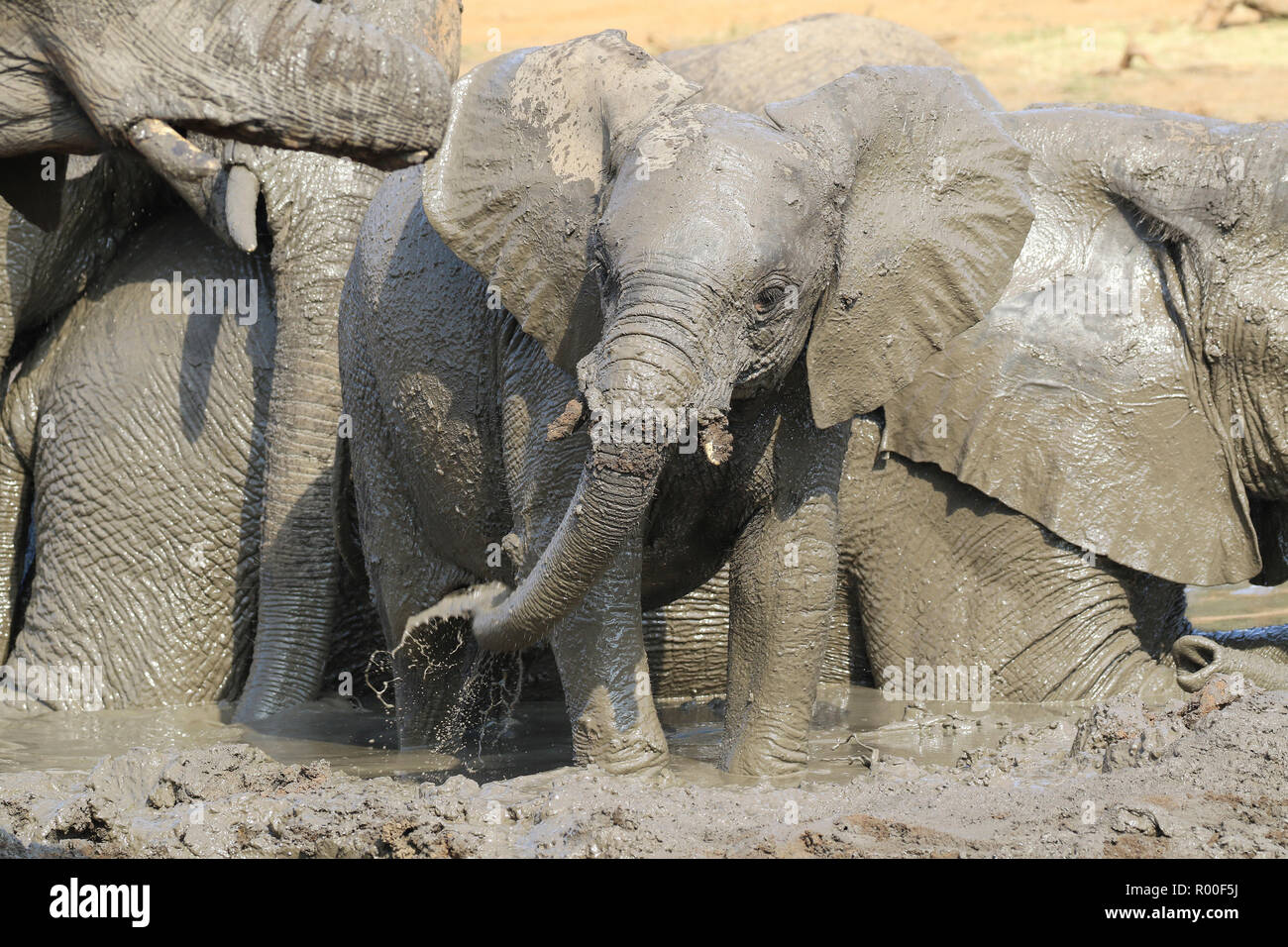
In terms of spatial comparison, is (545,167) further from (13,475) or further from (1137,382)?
(13,475)

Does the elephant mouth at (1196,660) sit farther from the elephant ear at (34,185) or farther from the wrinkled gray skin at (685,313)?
the elephant ear at (34,185)

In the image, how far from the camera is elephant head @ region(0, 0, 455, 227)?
3361 millimetres

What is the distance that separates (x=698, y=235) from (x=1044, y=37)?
15014 millimetres

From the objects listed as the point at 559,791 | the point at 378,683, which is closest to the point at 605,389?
the point at 559,791

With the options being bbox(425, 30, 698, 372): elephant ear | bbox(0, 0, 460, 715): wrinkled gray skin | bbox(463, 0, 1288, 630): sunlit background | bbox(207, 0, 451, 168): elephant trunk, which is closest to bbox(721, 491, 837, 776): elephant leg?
bbox(425, 30, 698, 372): elephant ear

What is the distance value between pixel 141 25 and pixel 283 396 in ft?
11.8

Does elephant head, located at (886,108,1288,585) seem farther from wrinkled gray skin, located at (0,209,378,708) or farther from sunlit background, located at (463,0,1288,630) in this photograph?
sunlit background, located at (463,0,1288,630)

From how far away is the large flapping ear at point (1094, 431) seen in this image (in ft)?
20.4

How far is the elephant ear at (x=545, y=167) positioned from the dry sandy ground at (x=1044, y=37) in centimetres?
1050

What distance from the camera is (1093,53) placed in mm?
17844

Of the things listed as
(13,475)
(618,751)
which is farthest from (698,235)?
(13,475)

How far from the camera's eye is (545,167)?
5039mm
